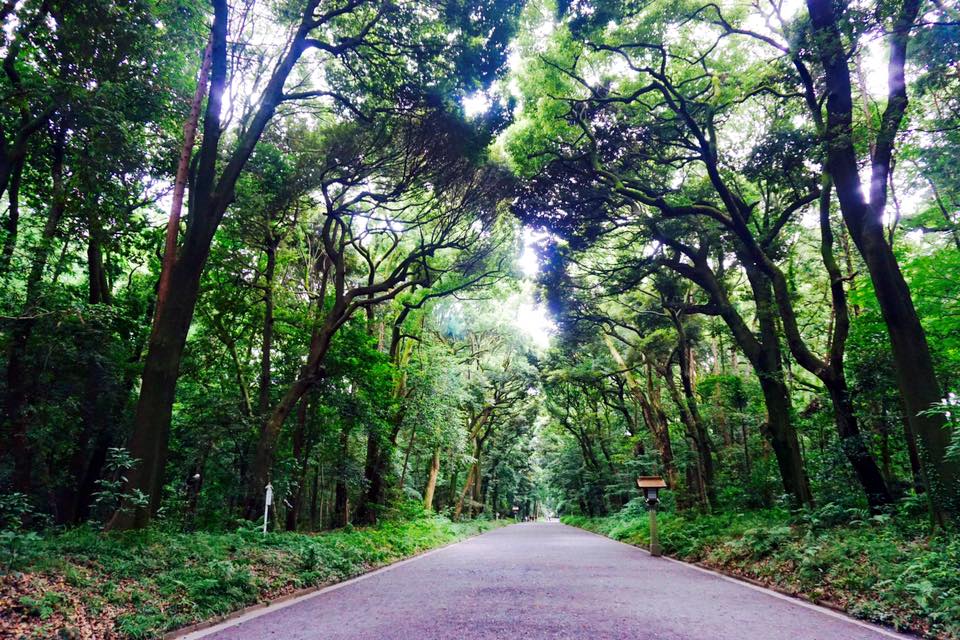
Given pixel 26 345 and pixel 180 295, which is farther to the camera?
pixel 26 345

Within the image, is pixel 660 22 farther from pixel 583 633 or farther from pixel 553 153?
pixel 583 633

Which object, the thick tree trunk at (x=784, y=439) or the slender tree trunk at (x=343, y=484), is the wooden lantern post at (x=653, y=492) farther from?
the slender tree trunk at (x=343, y=484)

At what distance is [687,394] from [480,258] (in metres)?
7.54

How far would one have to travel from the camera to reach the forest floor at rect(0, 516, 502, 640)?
12.7ft

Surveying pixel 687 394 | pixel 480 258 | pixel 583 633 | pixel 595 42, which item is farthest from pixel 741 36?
pixel 583 633

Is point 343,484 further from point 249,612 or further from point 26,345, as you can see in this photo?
point 249,612

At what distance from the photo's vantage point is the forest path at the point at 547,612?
421 centimetres

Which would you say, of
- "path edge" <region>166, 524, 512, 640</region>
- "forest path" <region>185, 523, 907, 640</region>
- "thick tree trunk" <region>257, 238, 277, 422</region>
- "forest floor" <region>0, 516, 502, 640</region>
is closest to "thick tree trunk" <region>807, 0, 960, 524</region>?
"forest path" <region>185, 523, 907, 640</region>

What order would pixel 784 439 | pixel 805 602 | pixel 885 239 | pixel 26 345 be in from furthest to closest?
pixel 784 439
pixel 26 345
pixel 885 239
pixel 805 602

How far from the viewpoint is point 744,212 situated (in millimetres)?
10711

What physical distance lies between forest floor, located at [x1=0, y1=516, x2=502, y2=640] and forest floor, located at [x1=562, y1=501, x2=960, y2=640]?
6415 mm

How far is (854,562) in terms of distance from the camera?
19.1 feet

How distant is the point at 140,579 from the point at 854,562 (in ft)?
25.6

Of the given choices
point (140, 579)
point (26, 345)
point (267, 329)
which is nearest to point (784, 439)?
point (140, 579)
